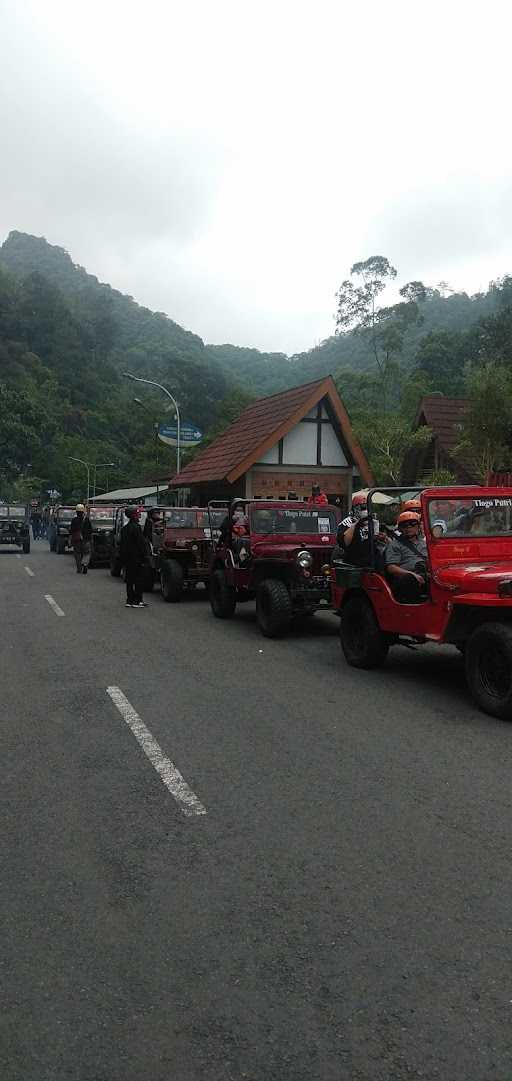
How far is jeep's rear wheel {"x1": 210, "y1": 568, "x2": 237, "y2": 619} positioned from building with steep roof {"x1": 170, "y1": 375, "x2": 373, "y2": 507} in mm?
13259

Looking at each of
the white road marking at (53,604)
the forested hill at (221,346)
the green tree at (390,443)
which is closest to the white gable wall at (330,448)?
the green tree at (390,443)

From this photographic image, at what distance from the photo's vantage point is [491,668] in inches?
253

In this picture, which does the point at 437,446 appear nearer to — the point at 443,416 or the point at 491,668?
the point at 443,416

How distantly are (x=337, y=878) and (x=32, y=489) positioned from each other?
82.1 metres

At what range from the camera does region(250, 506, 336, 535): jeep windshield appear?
11891mm

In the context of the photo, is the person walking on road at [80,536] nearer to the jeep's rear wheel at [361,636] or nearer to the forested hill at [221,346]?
the jeep's rear wheel at [361,636]

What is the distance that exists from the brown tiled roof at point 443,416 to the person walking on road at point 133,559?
1777 centimetres

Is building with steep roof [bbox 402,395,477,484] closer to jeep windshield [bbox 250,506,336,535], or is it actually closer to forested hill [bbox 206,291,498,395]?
jeep windshield [bbox 250,506,336,535]

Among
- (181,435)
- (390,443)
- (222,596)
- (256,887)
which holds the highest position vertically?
(181,435)

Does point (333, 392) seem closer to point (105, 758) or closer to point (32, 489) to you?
point (105, 758)

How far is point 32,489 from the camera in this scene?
82000 mm

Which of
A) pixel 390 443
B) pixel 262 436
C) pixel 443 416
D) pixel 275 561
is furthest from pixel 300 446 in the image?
pixel 275 561

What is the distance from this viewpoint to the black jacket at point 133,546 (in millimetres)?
13305

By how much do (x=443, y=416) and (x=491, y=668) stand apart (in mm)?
25897
